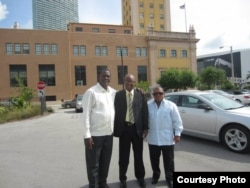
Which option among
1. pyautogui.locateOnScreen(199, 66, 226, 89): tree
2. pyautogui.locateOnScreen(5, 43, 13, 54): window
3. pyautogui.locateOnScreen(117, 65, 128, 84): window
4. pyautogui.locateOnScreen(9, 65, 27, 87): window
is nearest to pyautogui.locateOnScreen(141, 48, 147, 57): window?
pyautogui.locateOnScreen(117, 65, 128, 84): window

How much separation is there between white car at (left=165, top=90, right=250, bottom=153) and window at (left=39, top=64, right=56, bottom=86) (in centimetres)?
4708

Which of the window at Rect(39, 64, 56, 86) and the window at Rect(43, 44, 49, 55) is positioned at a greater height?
the window at Rect(43, 44, 49, 55)

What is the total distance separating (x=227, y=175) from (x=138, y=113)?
1.60 metres

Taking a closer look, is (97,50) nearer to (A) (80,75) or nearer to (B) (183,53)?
(A) (80,75)

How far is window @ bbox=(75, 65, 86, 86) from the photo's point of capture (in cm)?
5644

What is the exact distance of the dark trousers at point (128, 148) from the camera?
4809mm

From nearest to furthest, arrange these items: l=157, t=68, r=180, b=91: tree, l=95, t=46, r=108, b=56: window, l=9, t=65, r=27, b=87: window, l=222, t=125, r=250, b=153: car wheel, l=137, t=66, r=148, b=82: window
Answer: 1. l=222, t=125, r=250, b=153: car wheel
2. l=157, t=68, r=180, b=91: tree
3. l=9, t=65, r=27, b=87: window
4. l=95, t=46, r=108, b=56: window
5. l=137, t=66, r=148, b=82: window

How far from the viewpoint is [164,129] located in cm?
498

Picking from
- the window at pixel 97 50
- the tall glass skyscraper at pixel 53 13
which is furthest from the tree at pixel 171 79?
the tall glass skyscraper at pixel 53 13

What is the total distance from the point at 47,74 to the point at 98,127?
51.2 metres

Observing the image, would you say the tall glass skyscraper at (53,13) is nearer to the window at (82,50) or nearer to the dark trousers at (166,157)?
the window at (82,50)

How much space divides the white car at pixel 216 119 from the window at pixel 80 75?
48.4 meters

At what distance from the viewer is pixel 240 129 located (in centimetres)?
726

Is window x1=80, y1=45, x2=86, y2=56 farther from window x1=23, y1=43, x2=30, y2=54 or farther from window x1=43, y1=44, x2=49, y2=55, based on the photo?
window x1=23, y1=43, x2=30, y2=54
